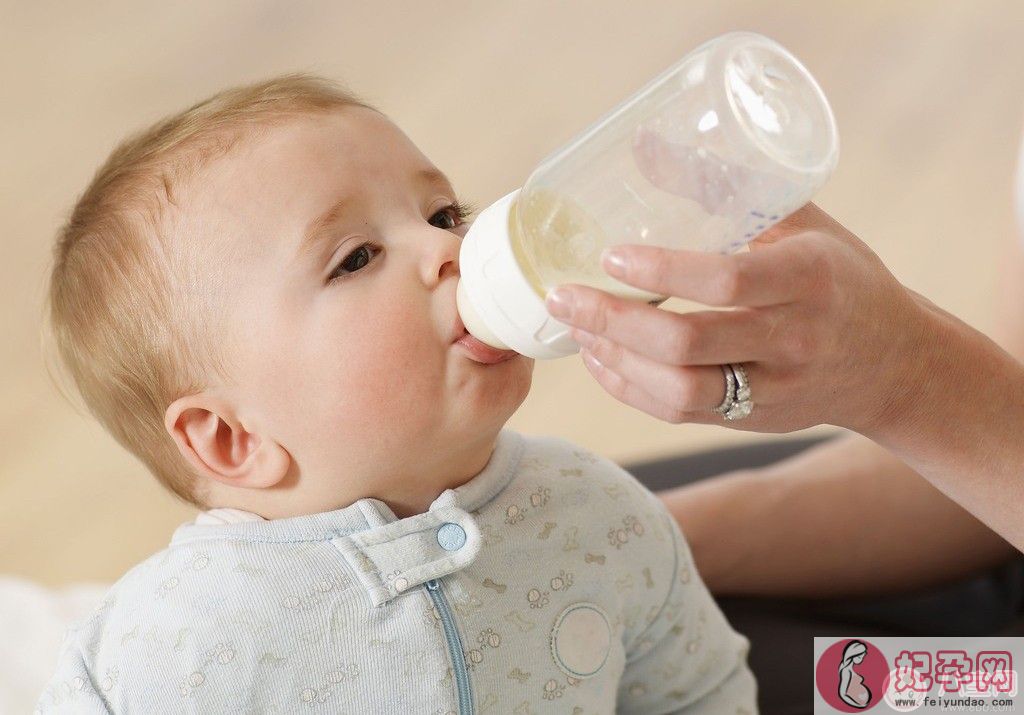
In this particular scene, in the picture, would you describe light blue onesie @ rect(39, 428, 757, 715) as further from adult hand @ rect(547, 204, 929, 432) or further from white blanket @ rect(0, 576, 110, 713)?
white blanket @ rect(0, 576, 110, 713)

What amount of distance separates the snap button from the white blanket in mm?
527

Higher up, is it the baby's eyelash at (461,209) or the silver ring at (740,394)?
the baby's eyelash at (461,209)

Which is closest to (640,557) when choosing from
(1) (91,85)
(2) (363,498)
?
(2) (363,498)

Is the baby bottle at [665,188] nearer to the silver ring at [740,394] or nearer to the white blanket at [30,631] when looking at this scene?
the silver ring at [740,394]

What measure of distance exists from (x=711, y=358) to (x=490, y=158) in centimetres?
201

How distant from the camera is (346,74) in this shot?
114 inches

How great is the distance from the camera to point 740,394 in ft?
2.94

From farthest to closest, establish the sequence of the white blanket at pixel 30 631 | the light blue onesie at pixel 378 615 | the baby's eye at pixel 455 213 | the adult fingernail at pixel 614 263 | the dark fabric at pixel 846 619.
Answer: the dark fabric at pixel 846 619 < the white blanket at pixel 30 631 < the baby's eye at pixel 455 213 < the light blue onesie at pixel 378 615 < the adult fingernail at pixel 614 263

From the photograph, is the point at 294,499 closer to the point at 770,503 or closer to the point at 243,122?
the point at 243,122

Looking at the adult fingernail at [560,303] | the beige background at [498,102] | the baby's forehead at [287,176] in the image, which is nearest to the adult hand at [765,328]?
the adult fingernail at [560,303]

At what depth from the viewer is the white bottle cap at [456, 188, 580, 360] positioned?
2.96ft

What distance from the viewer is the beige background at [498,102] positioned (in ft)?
7.76

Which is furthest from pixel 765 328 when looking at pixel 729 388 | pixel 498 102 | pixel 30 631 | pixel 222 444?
pixel 498 102

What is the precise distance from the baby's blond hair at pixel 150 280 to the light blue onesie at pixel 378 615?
0.14 metres
